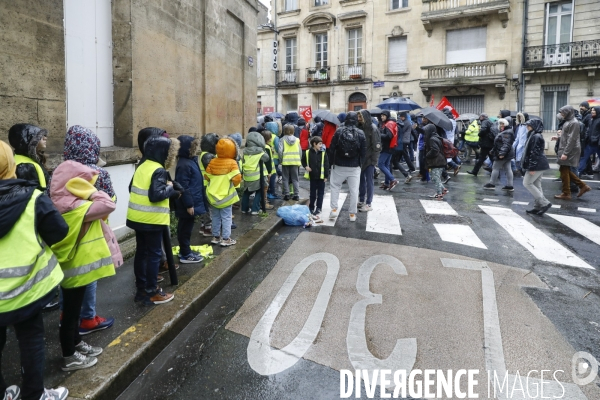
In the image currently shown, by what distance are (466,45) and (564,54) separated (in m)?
4.89

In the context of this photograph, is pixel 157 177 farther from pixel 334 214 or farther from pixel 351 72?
pixel 351 72

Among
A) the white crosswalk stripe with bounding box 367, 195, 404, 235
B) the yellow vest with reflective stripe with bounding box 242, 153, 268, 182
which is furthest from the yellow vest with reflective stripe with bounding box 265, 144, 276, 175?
the white crosswalk stripe with bounding box 367, 195, 404, 235

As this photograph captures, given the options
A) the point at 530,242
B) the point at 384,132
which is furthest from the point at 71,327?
the point at 384,132

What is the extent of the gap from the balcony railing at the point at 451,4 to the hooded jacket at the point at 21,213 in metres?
25.9

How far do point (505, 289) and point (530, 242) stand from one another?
2228 millimetres

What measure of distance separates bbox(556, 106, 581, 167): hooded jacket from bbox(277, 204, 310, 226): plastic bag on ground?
566 centimetres

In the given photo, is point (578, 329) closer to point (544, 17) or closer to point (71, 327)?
point (71, 327)

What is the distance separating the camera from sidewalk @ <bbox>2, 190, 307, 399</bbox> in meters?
2.91

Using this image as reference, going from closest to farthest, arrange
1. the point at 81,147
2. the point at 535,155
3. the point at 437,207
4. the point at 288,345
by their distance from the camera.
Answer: the point at 81,147
the point at 288,345
the point at 535,155
the point at 437,207

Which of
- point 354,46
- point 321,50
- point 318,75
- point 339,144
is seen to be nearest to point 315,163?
point 339,144

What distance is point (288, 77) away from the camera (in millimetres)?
30766

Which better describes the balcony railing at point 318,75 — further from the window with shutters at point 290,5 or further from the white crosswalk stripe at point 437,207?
the white crosswalk stripe at point 437,207

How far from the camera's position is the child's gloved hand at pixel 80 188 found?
10.2ft

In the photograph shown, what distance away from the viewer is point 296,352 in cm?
347
